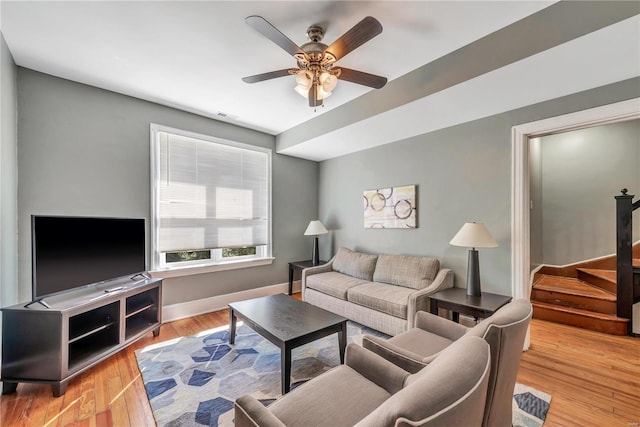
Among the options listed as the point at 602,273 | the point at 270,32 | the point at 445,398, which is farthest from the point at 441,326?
the point at 602,273

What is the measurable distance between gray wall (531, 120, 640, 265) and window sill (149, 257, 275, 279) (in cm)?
434

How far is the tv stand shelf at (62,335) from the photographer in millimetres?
1918

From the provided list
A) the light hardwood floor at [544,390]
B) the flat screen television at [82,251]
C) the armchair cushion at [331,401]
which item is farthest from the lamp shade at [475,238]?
the flat screen television at [82,251]

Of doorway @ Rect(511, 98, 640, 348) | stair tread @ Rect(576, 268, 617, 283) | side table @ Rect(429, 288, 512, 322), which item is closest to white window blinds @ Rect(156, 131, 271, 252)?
side table @ Rect(429, 288, 512, 322)

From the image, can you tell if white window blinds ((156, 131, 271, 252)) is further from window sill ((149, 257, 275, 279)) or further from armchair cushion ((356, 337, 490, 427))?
armchair cushion ((356, 337, 490, 427))

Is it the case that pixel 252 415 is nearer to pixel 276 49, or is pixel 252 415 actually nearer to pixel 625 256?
pixel 276 49

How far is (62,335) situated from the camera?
1.95 m

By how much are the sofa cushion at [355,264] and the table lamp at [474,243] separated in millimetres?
1295

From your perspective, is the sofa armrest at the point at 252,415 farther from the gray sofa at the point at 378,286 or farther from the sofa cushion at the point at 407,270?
the sofa cushion at the point at 407,270

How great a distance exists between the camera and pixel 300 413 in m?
1.20

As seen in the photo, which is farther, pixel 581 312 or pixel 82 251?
pixel 581 312

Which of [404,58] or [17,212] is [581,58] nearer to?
[404,58]

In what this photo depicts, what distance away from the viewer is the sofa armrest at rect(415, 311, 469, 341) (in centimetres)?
188

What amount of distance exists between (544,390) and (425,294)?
41.9 inches
